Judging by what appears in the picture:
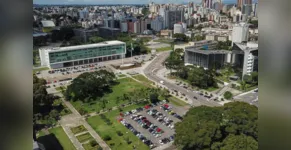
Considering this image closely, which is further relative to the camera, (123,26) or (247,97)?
(123,26)

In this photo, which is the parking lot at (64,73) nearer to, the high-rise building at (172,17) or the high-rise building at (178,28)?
the high-rise building at (178,28)

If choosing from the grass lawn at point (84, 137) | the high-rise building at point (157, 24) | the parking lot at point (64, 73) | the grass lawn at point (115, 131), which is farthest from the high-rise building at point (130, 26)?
the grass lawn at point (84, 137)

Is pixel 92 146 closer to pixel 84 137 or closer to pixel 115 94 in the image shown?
pixel 84 137

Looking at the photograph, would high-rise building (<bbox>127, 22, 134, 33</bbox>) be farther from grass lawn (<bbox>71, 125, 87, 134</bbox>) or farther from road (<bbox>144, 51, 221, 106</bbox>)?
grass lawn (<bbox>71, 125, 87, 134</bbox>)

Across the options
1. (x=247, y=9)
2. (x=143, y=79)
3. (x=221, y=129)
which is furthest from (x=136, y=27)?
(x=221, y=129)

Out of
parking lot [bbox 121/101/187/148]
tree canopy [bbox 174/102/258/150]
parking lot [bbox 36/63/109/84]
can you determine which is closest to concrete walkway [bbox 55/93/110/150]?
parking lot [bbox 121/101/187/148]

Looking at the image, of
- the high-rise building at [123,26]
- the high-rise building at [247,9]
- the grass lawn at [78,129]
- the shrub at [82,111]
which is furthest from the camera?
the high-rise building at [247,9]

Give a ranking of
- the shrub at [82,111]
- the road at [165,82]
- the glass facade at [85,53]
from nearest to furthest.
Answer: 1. the shrub at [82,111]
2. the road at [165,82]
3. the glass facade at [85,53]
